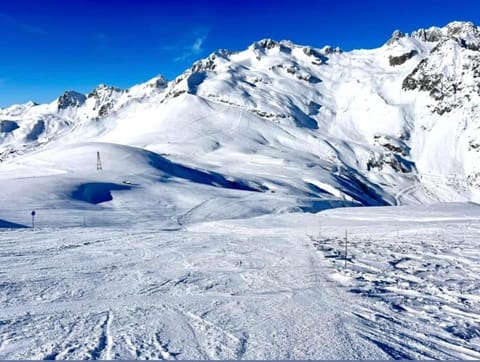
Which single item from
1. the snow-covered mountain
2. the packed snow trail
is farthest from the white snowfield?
the snow-covered mountain

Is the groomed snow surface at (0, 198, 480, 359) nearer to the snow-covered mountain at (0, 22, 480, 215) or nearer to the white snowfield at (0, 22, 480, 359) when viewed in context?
the white snowfield at (0, 22, 480, 359)

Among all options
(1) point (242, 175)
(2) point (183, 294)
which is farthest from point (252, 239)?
(1) point (242, 175)

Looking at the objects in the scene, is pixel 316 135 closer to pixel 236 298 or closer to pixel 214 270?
pixel 214 270

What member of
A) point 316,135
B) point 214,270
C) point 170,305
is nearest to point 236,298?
point 170,305

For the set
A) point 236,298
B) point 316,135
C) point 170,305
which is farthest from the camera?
point 316,135

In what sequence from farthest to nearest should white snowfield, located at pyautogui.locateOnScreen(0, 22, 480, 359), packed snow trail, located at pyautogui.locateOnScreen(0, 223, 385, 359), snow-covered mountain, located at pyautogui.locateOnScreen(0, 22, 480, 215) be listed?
1. snow-covered mountain, located at pyautogui.locateOnScreen(0, 22, 480, 215)
2. white snowfield, located at pyautogui.locateOnScreen(0, 22, 480, 359)
3. packed snow trail, located at pyautogui.locateOnScreen(0, 223, 385, 359)

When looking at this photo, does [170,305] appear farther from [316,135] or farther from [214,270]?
[316,135]

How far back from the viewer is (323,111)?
17262 cm

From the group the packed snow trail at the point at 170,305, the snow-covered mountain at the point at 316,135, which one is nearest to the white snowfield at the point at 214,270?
the packed snow trail at the point at 170,305

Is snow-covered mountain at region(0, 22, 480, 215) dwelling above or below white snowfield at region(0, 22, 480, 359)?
above

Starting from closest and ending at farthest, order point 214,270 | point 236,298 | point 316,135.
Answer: point 236,298, point 214,270, point 316,135

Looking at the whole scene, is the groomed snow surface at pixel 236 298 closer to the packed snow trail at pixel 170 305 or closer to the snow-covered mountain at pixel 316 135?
the packed snow trail at pixel 170 305

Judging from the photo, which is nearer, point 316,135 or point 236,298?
point 236,298

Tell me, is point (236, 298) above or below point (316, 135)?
below
